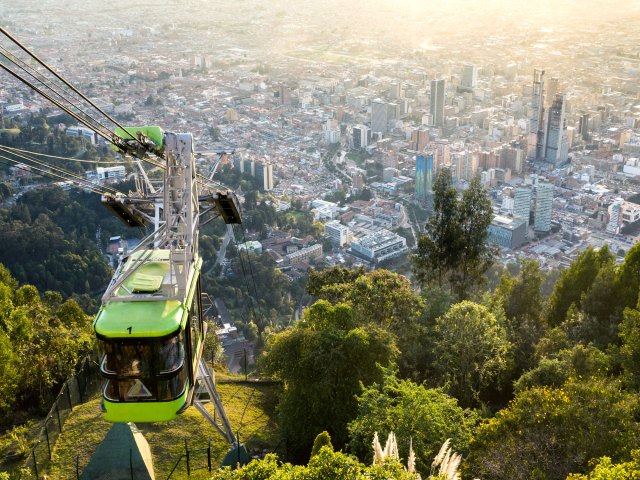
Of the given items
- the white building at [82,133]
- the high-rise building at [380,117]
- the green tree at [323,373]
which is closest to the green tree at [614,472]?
the green tree at [323,373]

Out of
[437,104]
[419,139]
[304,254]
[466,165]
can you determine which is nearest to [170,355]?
[304,254]

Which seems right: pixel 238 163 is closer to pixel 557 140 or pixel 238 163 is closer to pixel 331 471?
pixel 557 140

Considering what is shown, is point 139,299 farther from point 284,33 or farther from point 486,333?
point 284,33

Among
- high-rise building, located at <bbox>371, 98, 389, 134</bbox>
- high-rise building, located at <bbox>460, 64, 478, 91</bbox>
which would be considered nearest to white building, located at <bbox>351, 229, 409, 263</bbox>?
high-rise building, located at <bbox>371, 98, 389, 134</bbox>

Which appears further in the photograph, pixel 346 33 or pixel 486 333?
pixel 346 33

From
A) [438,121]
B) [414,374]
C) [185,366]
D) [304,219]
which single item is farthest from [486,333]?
[438,121]

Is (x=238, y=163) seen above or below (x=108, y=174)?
below
